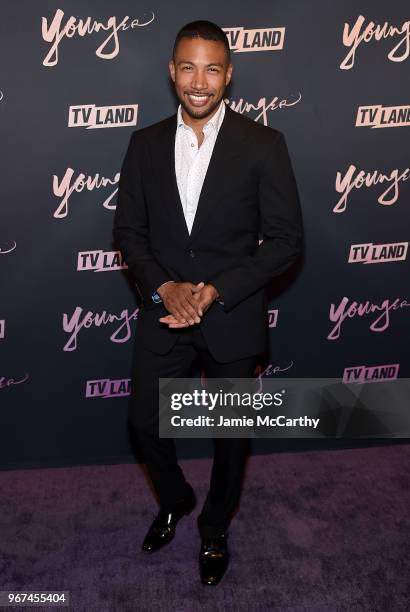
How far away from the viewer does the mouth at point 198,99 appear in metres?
2.42

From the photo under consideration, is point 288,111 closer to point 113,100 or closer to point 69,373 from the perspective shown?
A: point 113,100

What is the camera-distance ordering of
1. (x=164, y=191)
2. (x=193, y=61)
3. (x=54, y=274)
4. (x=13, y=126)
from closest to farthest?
(x=193, y=61), (x=164, y=191), (x=13, y=126), (x=54, y=274)

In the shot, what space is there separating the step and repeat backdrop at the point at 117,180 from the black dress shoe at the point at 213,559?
0.89 metres

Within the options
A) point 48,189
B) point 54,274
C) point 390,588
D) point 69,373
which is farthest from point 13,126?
point 390,588

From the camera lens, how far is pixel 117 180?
10.4 ft

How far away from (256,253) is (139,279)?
0.42 m

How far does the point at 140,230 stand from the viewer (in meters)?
2.66

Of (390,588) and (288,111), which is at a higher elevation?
(288,111)

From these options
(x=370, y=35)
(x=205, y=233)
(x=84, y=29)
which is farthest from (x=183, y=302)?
(x=370, y=35)

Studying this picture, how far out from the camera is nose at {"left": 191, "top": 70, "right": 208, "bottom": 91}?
7.77 ft

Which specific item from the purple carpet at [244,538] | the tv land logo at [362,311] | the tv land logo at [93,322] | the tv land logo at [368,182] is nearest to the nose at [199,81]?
the tv land logo at [368,182]

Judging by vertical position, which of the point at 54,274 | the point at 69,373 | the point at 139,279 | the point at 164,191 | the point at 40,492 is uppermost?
the point at 164,191

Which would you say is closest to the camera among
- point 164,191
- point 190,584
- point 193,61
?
point 193,61

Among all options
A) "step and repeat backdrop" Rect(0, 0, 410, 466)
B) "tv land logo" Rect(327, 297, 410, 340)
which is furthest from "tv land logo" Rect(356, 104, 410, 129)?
"tv land logo" Rect(327, 297, 410, 340)
